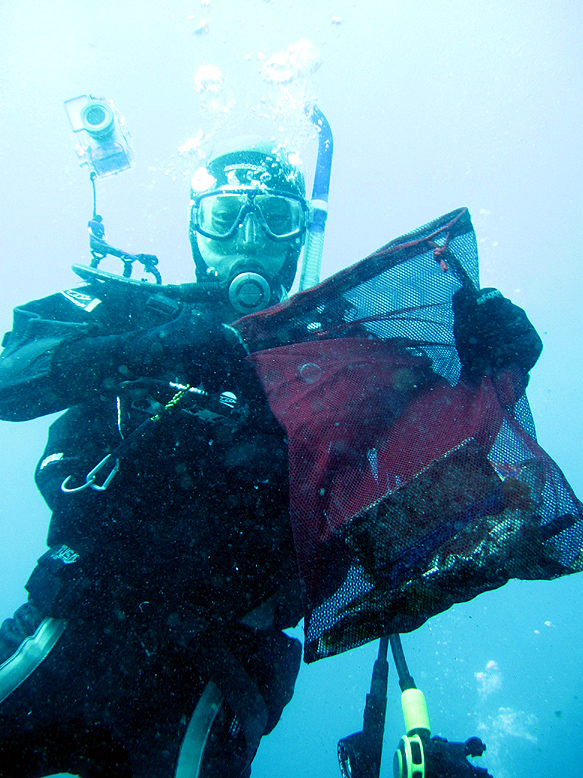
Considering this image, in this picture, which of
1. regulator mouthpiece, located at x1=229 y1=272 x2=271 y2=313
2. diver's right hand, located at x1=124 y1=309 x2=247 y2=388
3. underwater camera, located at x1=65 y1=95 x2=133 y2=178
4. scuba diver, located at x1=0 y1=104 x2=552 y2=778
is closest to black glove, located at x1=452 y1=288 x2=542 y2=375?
Answer: scuba diver, located at x1=0 y1=104 x2=552 y2=778

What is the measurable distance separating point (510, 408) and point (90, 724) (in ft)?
8.84

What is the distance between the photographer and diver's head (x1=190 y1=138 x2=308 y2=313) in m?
3.76

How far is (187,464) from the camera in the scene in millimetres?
2199

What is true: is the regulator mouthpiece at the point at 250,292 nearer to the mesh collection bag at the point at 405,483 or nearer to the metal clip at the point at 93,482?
the mesh collection bag at the point at 405,483

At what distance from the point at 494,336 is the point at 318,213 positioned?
3140 mm

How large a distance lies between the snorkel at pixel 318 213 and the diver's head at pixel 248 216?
0.12m

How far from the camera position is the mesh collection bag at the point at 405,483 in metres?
1.22

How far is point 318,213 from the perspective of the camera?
4.18 meters

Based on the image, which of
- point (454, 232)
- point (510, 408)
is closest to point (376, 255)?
point (454, 232)

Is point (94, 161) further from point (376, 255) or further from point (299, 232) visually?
point (376, 255)

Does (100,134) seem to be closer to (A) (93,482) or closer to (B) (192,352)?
(B) (192,352)

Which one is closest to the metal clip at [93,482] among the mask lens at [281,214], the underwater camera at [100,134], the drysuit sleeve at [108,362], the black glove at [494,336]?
the drysuit sleeve at [108,362]

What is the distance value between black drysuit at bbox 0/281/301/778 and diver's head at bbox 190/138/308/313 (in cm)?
168

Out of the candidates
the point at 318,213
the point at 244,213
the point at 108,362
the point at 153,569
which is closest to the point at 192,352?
the point at 108,362
